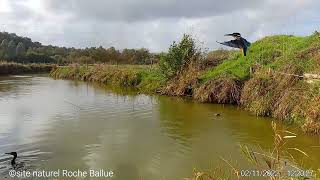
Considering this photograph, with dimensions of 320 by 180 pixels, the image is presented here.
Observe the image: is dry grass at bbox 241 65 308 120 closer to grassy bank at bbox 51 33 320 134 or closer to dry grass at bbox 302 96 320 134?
grassy bank at bbox 51 33 320 134

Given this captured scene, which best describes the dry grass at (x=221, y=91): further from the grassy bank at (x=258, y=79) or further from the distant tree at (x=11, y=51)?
the distant tree at (x=11, y=51)

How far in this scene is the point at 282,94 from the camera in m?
15.9

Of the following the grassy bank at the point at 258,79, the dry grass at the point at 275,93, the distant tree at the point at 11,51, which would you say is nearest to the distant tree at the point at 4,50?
the distant tree at the point at 11,51

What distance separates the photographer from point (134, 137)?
41.1 ft

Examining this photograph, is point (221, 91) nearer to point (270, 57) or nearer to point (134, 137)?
point (270, 57)

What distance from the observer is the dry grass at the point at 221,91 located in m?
19.9

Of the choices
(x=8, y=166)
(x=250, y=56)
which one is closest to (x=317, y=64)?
(x=250, y=56)

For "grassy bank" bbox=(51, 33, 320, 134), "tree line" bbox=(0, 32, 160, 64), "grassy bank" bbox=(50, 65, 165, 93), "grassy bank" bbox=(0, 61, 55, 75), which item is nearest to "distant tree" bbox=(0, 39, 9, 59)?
"tree line" bbox=(0, 32, 160, 64)

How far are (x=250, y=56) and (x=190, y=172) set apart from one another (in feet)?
47.1

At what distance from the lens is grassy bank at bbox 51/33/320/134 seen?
1488cm

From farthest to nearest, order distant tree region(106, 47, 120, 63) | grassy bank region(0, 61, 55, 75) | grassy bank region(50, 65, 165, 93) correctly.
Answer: distant tree region(106, 47, 120, 63) < grassy bank region(0, 61, 55, 75) < grassy bank region(50, 65, 165, 93)

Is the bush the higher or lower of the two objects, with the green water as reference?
higher

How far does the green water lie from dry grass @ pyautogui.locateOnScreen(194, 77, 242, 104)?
0.88m

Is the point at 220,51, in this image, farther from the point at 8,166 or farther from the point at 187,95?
the point at 8,166
